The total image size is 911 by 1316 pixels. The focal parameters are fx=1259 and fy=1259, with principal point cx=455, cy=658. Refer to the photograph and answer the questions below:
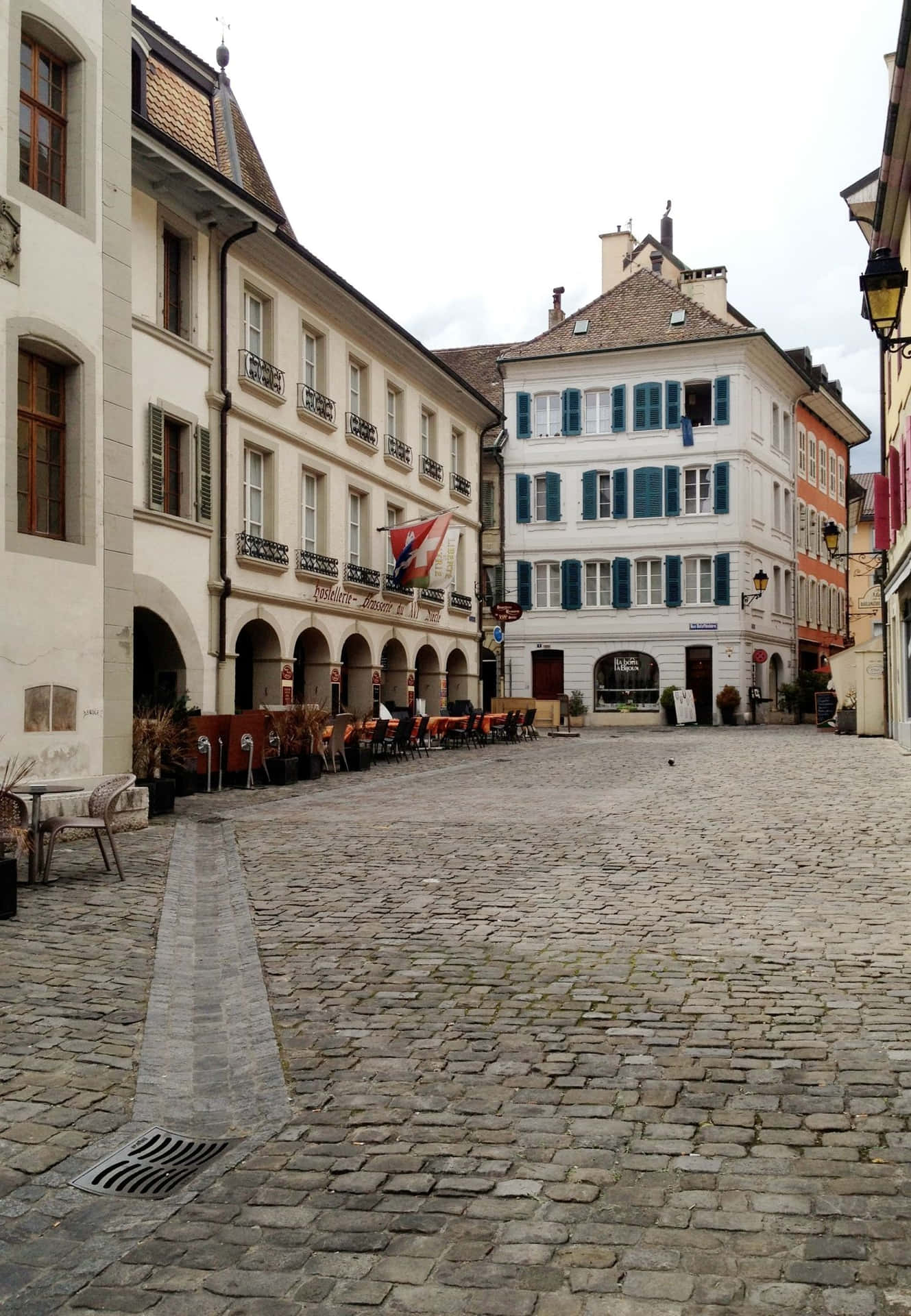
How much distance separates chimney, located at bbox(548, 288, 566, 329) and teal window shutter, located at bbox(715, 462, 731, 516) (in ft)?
44.6

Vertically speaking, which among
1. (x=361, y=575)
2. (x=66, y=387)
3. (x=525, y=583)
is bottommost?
(x=361, y=575)

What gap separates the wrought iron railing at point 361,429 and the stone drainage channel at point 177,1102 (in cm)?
2080

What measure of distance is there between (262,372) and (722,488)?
2503cm

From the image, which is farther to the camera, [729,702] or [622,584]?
[622,584]

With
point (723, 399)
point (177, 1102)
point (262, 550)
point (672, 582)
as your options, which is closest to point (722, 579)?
point (672, 582)

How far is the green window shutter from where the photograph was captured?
67.7 feet

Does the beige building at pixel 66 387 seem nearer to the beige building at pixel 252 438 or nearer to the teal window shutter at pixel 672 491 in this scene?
the beige building at pixel 252 438

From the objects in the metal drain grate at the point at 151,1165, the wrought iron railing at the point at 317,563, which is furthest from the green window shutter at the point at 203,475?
the metal drain grate at the point at 151,1165

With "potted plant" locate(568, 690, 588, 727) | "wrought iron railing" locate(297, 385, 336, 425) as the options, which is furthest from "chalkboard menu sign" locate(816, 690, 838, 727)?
"wrought iron railing" locate(297, 385, 336, 425)

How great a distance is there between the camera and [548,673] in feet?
154

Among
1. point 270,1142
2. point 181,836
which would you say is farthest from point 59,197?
point 270,1142

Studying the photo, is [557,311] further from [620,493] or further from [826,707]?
[826,707]

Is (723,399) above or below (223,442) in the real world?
above

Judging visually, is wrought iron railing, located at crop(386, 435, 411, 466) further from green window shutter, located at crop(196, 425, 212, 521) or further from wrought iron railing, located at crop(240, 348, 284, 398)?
green window shutter, located at crop(196, 425, 212, 521)
